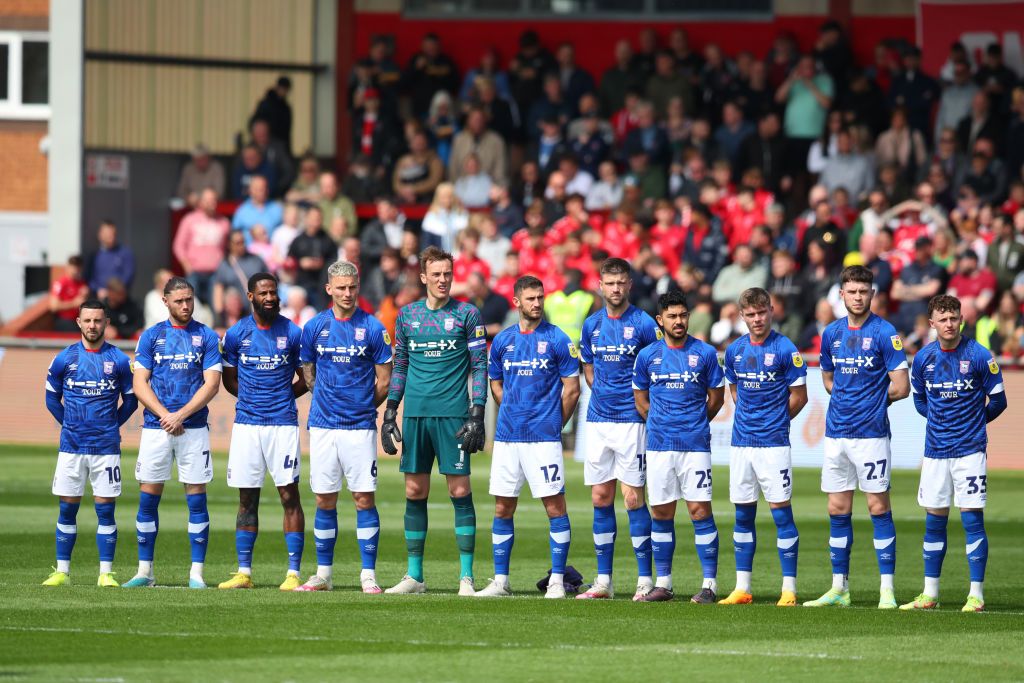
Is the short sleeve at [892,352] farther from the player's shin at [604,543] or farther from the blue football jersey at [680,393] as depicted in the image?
the player's shin at [604,543]

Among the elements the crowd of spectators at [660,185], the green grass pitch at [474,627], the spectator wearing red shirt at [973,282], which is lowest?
the green grass pitch at [474,627]

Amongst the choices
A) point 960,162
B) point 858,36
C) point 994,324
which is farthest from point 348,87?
point 994,324

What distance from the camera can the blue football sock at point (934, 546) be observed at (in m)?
12.4

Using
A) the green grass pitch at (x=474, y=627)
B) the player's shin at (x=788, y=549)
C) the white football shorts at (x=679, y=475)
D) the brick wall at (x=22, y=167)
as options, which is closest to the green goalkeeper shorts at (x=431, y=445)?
the green grass pitch at (x=474, y=627)

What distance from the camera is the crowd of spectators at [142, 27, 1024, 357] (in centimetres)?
2328

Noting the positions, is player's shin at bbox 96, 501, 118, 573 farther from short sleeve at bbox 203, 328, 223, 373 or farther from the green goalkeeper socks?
the green goalkeeper socks

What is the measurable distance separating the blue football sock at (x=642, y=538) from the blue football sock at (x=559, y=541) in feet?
1.57

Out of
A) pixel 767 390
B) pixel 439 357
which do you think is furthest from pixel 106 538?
pixel 767 390

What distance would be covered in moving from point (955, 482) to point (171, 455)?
5.57m

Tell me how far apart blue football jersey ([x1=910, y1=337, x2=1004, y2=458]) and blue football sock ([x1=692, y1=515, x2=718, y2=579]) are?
1.58 m

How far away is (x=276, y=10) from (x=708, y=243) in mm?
9687

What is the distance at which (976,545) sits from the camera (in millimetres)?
12344

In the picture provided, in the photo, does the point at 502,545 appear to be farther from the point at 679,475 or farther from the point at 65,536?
the point at 65,536

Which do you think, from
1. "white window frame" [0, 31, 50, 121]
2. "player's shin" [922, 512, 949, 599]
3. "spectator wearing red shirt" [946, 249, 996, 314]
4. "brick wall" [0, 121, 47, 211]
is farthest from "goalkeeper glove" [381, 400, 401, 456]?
"white window frame" [0, 31, 50, 121]
